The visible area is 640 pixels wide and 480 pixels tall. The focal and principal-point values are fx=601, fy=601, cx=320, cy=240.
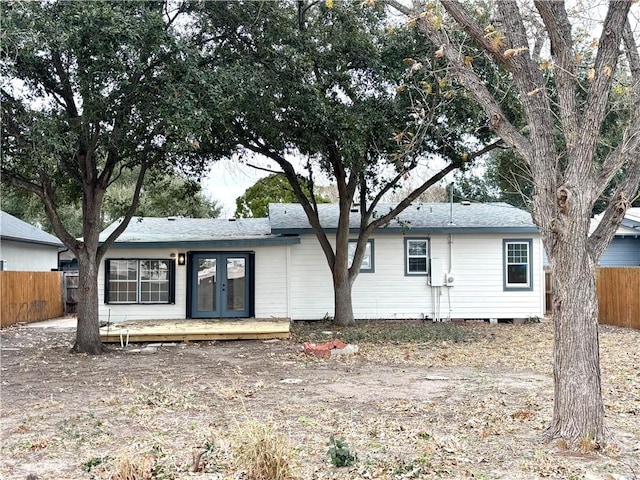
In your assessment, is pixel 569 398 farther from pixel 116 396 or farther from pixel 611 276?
pixel 611 276

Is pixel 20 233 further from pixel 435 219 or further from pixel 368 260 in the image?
pixel 435 219

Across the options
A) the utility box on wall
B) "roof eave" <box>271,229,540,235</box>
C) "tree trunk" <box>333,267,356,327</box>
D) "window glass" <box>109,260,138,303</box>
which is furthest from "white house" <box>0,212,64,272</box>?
the utility box on wall

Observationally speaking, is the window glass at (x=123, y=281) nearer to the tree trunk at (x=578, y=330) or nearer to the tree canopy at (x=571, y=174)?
the tree canopy at (x=571, y=174)

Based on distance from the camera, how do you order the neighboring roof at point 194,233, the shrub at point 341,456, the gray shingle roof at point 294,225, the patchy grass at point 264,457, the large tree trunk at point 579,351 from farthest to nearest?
the gray shingle roof at point 294,225, the neighboring roof at point 194,233, the large tree trunk at point 579,351, the shrub at point 341,456, the patchy grass at point 264,457

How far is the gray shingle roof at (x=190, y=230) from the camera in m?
15.9

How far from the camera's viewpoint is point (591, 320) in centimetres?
478

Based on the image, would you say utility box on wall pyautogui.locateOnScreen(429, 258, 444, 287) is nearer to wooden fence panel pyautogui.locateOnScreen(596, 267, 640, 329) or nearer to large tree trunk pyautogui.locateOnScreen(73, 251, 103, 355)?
wooden fence panel pyautogui.locateOnScreen(596, 267, 640, 329)

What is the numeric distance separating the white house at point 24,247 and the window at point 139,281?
5668mm

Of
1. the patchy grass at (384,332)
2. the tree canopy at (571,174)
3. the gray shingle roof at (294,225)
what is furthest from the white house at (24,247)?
the tree canopy at (571,174)

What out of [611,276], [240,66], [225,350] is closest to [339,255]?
[225,350]

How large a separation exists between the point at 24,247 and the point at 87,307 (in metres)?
11.6

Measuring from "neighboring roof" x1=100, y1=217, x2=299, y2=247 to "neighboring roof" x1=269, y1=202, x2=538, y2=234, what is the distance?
2.13 ft

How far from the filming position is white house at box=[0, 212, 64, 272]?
1938cm

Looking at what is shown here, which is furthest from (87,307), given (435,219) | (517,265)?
(517,265)
